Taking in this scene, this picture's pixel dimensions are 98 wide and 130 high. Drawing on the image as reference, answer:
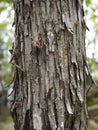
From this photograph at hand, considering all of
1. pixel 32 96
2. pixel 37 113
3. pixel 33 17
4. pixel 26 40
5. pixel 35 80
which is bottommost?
pixel 37 113

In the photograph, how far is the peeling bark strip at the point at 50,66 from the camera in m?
1.63

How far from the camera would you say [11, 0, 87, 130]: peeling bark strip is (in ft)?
5.34

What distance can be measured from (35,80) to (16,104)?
227 mm

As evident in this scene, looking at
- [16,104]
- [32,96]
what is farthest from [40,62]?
[16,104]

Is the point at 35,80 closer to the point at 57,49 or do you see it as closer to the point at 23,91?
the point at 23,91

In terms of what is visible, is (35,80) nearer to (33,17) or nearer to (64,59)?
(64,59)

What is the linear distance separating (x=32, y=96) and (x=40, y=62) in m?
0.22

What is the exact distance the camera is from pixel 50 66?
164 centimetres

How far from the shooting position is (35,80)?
1.64 m

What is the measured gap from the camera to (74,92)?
167 centimetres

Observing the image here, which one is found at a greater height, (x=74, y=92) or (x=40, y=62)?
(x=40, y=62)

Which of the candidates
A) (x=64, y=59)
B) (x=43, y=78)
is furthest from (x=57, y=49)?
(x=43, y=78)

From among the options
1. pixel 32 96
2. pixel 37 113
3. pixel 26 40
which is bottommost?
pixel 37 113

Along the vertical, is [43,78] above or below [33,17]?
below
